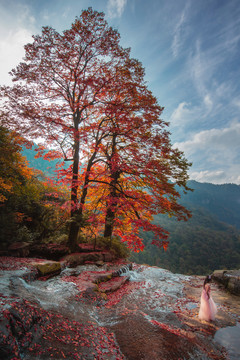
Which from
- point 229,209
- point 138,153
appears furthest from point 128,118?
point 229,209

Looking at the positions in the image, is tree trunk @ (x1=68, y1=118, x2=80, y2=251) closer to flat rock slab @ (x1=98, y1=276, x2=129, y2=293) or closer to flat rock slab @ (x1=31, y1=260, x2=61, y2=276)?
flat rock slab @ (x1=31, y1=260, x2=61, y2=276)

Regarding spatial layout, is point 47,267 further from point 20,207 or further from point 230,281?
point 230,281

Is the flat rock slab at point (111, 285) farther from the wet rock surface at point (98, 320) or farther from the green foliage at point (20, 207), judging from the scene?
the green foliage at point (20, 207)

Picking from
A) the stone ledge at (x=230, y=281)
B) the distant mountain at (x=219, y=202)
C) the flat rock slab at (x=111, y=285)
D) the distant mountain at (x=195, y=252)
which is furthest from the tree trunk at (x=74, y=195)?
the distant mountain at (x=219, y=202)

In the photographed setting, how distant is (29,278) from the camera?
231 inches

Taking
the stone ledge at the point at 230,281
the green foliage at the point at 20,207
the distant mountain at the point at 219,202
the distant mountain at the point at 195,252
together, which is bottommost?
the distant mountain at the point at 195,252

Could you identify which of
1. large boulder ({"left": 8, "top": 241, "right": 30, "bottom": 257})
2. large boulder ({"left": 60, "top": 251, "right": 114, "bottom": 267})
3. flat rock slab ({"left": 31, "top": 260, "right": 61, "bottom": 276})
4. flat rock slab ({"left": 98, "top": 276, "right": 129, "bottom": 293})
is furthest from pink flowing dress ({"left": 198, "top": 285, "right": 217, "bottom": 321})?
large boulder ({"left": 8, "top": 241, "right": 30, "bottom": 257})

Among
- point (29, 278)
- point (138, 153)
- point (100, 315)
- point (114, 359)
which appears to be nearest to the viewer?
point (114, 359)

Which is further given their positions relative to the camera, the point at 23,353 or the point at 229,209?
the point at 229,209

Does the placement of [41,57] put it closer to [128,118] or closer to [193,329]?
[128,118]

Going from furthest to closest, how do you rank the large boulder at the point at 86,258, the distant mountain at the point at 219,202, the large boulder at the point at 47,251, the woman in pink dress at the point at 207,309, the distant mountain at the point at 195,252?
1. the distant mountain at the point at 219,202
2. the distant mountain at the point at 195,252
3. the large boulder at the point at 47,251
4. the large boulder at the point at 86,258
5. the woman in pink dress at the point at 207,309

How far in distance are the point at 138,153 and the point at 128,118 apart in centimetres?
210

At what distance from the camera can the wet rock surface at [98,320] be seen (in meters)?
2.97

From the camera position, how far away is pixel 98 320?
4715mm
